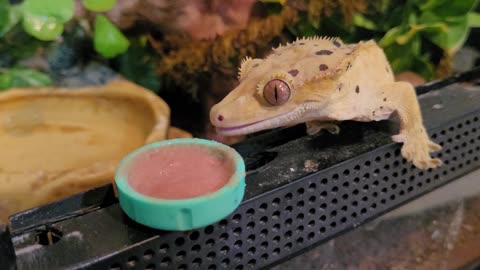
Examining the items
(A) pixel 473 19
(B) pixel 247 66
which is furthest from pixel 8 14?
(A) pixel 473 19

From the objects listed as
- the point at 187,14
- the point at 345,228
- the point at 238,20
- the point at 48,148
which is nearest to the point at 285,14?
the point at 238,20

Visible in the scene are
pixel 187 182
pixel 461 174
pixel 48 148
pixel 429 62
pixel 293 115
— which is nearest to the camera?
pixel 187 182

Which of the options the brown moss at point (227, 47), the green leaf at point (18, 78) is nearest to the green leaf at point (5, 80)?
the green leaf at point (18, 78)

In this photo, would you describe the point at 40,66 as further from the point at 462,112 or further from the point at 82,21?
the point at 462,112

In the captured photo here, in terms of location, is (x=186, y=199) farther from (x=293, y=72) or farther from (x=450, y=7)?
(x=450, y=7)

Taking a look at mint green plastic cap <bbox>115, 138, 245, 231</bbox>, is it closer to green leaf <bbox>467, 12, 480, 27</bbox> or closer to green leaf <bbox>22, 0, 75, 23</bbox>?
green leaf <bbox>22, 0, 75, 23</bbox>

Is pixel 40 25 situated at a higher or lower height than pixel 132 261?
higher

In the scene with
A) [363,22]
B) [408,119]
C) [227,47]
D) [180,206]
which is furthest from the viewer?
[363,22]
